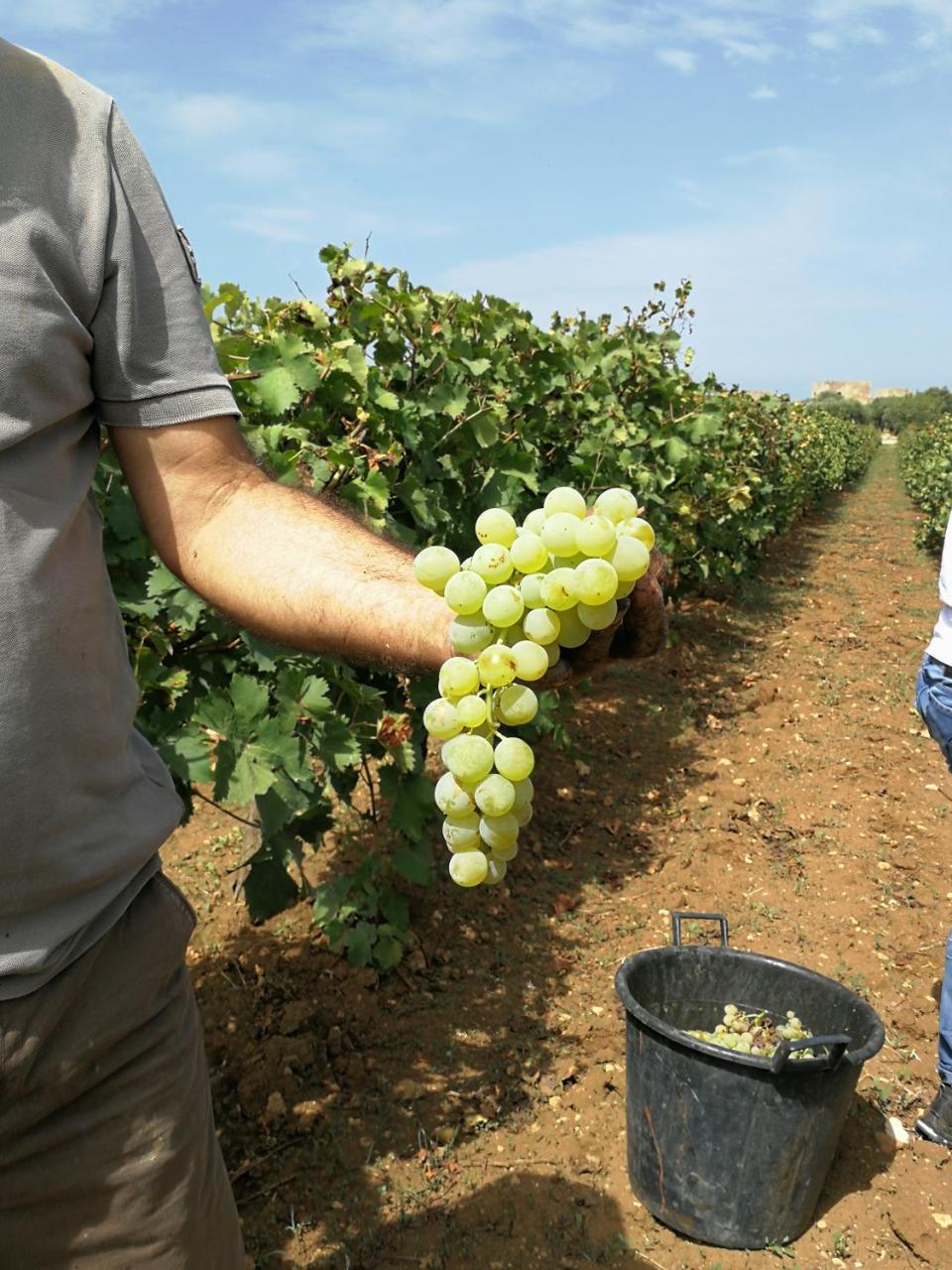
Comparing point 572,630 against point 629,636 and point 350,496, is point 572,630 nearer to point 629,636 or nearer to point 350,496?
point 629,636

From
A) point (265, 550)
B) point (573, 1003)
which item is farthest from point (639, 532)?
point (573, 1003)

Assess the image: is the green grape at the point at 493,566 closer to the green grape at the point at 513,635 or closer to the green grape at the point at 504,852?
the green grape at the point at 513,635

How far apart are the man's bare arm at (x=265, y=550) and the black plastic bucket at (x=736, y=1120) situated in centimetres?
176

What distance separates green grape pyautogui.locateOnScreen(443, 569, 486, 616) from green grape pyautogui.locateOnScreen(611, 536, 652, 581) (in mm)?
135

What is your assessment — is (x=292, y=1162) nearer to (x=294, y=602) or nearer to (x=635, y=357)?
(x=294, y=602)

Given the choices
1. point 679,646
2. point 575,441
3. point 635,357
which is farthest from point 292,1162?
point 679,646

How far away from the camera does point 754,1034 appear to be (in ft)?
9.48

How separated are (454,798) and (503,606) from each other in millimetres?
298

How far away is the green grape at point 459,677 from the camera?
3.61 ft

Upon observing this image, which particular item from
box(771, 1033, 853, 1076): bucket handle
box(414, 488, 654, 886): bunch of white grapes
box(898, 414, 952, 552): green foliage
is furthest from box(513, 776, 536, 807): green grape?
→ box(898, 414, 952, 552): green foliage

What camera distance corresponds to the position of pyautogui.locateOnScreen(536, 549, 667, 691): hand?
1.07 metres

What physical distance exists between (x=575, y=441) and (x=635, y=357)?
133 centimetres

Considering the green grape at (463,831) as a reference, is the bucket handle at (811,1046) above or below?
below

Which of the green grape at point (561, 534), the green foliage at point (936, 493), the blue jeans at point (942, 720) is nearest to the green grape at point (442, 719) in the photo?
the green grape at point (561, 534)
